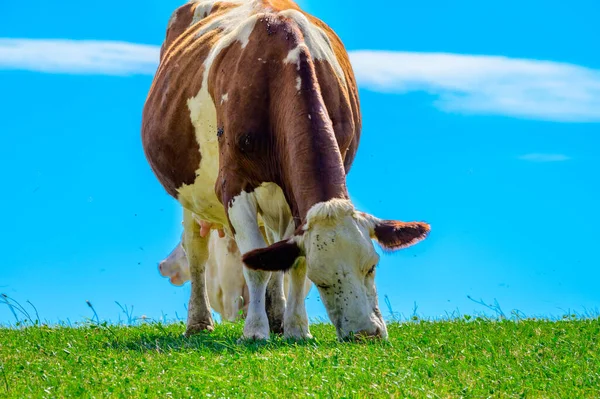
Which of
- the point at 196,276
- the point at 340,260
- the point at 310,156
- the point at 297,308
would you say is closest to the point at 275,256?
the point at 340,260

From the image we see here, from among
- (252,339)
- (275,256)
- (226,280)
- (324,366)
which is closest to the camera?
(324,366)

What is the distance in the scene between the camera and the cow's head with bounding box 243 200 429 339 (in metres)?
9.34

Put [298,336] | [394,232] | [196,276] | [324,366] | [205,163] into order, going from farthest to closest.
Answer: [196,276] → [205,163] → [298,336] → [394,232] → [324,366]

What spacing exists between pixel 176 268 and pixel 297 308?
11346mm

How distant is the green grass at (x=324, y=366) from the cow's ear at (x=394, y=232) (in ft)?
3.10

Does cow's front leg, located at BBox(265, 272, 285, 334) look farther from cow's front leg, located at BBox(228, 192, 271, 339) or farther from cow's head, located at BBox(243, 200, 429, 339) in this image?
cow's head, located at BBox(243, 200, 429, 339)

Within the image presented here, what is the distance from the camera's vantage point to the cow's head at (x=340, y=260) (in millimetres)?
9336

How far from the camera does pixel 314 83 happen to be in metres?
10.5

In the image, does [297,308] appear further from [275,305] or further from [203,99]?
[203,99]

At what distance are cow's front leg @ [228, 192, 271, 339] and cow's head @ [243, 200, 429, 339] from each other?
0.96m

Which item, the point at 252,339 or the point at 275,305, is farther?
the point at 275,305

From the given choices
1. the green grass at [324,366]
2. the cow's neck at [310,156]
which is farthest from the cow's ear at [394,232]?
the green grass at [324,366]

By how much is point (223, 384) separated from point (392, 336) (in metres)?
3.35

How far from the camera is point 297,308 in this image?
10578mm
